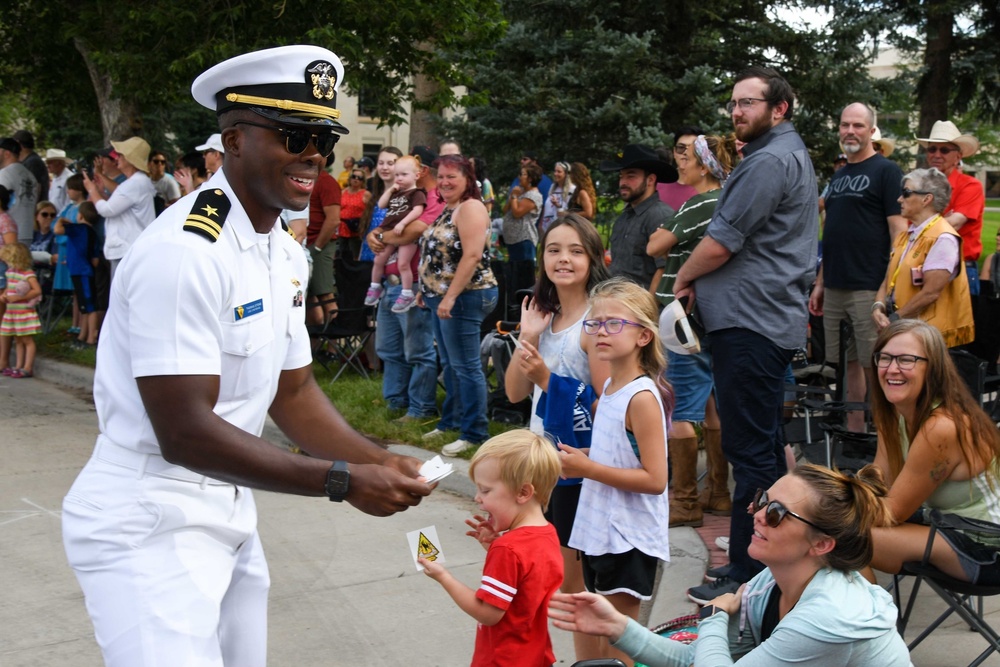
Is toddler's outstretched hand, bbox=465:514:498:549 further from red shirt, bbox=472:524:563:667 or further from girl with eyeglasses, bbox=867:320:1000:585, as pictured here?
girl with eyeglasses, bbox=867:320:1000:585

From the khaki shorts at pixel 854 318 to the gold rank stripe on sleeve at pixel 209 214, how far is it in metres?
5.44

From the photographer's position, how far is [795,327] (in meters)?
5.11

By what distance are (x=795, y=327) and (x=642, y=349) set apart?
1.28 m

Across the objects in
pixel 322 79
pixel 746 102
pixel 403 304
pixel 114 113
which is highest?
pixel 114 113

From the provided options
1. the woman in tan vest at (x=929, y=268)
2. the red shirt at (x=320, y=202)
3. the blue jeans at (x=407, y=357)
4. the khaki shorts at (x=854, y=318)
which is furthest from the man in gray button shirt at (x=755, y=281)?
the red shirt at (x=320, y=202)

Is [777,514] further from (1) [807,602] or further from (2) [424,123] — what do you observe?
(2) [424,123]

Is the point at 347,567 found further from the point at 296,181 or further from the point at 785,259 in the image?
the point at 296,181

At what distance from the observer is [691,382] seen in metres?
6.32

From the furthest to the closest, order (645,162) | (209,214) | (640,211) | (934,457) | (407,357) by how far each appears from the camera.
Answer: (407,357), (640,211), (645,162), (934,457), (209,214)

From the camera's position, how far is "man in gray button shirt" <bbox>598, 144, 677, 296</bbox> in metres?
6.92

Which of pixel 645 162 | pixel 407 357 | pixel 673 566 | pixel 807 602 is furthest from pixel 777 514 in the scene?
pixel 407 357

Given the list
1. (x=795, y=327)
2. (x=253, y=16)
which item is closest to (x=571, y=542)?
(x=795, y=327)

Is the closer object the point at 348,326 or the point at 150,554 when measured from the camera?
the point at 150,554

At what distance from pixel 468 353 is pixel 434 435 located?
2.17ft
